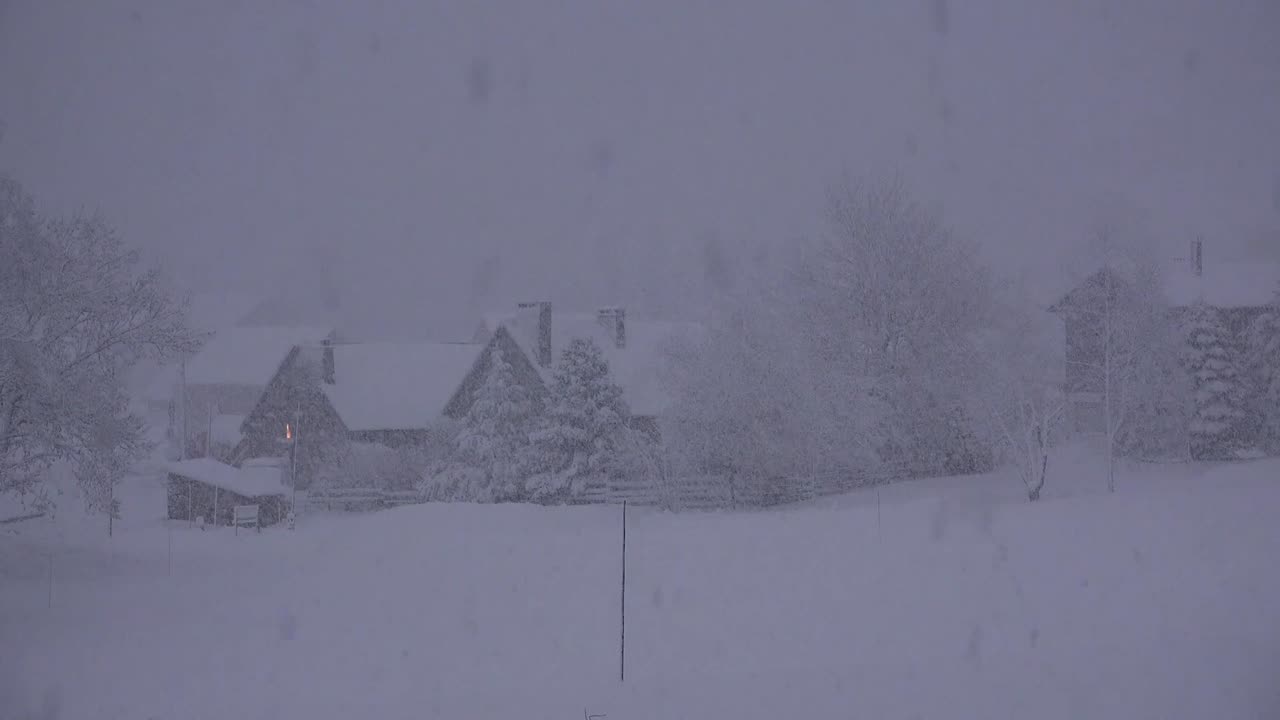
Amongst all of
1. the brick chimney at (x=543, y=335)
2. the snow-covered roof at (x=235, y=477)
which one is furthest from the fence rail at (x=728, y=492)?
the snow-covered roof at (x=235, y=477)

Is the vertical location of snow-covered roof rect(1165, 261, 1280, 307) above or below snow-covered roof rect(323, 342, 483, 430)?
above

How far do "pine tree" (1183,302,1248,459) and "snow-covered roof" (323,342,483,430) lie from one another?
957 inches

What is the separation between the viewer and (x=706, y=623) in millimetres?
10094

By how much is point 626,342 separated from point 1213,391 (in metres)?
20.6

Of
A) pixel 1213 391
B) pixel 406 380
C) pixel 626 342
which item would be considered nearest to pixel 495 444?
pixel 406 380

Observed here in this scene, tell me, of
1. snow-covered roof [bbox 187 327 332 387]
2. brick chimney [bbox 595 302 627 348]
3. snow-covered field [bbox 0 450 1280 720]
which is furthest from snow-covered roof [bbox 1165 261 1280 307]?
snow-covered roof [bbox 187 327 332 387]

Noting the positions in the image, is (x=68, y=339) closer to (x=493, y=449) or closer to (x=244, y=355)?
(x=493, y=449)

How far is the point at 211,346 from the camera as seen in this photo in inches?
1804

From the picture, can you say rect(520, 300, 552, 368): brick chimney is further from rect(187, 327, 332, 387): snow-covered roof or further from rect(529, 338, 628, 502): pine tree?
rect(187, 327, 332, 387): snow-covered roof

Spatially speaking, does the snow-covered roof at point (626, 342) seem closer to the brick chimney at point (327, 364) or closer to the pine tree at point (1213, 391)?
the brick chimney at point (327, 364)

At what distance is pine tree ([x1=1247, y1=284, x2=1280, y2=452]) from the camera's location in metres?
26.8

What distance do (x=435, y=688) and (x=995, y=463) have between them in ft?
80.1

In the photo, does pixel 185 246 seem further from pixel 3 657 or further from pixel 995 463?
pixel 3 657

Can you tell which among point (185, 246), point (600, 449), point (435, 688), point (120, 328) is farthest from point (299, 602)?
point (185, 246)
